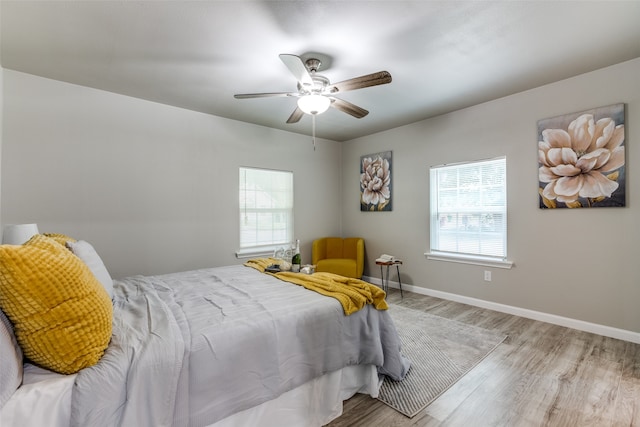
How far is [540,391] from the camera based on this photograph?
6.47ft

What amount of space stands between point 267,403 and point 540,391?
6.12 feet

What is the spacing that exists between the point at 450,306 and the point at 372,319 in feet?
7.36

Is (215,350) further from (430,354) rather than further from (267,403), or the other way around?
(430,354)

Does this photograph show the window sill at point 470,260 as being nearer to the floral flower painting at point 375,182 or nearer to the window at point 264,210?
the floral flower painting at point 375,182

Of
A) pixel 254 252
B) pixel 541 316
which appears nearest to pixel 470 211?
pixel 541 316

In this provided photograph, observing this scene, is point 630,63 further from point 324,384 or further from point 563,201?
point 324,384

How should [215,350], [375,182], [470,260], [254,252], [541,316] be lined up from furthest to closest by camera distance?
1. [375,182]
2. [254,252]
3. [470,260]
4. [541,316]
5. [215,350]

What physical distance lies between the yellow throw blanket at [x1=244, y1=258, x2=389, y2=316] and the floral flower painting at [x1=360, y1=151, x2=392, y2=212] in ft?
8.83

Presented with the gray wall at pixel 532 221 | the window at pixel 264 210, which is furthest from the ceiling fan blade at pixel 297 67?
the gray wall at pixel 532 221

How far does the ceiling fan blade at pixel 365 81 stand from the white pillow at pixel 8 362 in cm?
227

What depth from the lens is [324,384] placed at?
178cm

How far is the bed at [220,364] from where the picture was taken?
1.08 m

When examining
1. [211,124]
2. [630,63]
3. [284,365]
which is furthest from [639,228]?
[211,124]

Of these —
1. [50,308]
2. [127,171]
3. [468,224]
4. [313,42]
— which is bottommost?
[50,308]
